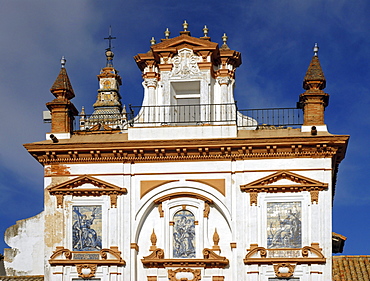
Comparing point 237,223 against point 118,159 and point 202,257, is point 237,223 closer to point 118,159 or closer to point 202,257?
point 202,257

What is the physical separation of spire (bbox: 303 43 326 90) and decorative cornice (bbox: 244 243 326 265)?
5.53 metres

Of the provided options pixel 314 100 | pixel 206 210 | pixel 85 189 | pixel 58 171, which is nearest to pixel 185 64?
pixel 314 100

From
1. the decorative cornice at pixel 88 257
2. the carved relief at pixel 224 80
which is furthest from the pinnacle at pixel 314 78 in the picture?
the decorative cornice at pixel 88 257

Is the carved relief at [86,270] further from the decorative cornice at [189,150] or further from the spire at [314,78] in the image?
the spire at [314,78]

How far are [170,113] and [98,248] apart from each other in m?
5.46

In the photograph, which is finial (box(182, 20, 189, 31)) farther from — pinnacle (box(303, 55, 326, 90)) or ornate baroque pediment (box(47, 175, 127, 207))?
ornate baroque pediment (box(47, 175, 127, 207))

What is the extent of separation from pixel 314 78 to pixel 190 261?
753cm

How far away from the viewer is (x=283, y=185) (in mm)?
31453

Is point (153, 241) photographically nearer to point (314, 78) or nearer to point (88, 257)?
point (88, 257)

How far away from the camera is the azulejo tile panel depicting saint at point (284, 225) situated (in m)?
31.1

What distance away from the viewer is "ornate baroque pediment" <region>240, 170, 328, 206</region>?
31250 mm

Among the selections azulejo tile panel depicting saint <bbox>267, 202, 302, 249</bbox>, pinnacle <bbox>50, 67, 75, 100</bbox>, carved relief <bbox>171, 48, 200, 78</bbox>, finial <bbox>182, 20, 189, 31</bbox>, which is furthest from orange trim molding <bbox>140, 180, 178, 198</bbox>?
finial <bbox>182, 20, 189, 31</bbox>

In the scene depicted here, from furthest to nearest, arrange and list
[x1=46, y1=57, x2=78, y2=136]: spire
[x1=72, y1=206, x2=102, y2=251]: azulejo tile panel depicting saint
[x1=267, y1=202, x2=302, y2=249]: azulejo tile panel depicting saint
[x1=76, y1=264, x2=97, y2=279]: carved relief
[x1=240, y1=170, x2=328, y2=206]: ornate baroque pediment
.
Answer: [x1=46, y1=57, x2=78, y2=136]: spire → [x1=72, y1=206, x2=102, y2=251]: azulejo tile panel depicting saint → [x1=76, y1=264, x2=97, y2=279]: carved relief → [x1=240, y1=170, x2=328, y2=206]: ornate baroque pediment → [x1=267, y1=202, x2=302, y2=249]: azulejo tile panel depicting saint

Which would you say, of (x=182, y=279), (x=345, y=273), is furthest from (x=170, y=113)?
(x=345, y=273)
